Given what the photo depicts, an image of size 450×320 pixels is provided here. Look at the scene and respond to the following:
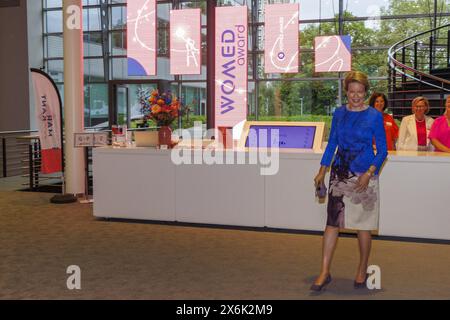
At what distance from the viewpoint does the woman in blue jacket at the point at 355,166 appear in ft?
11.8

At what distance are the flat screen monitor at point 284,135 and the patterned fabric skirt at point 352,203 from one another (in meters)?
2.17

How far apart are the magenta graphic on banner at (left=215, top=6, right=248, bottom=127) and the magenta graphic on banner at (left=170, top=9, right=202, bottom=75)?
2.11ft

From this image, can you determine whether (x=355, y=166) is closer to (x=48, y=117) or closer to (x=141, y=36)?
(x=48, y=117)

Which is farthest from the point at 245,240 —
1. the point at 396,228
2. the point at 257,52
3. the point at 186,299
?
the point at 257,52

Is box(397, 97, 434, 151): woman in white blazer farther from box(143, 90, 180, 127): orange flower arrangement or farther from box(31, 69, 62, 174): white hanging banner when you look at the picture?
box(31, 69, 62, 174): white hanging banner

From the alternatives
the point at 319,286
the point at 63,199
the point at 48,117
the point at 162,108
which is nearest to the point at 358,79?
the point at 319,286

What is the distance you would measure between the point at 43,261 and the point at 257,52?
11247 millimetres

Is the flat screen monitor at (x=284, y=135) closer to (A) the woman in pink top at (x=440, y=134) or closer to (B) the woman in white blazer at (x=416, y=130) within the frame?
(B) the woman in white blazer at (x=416, y=130)

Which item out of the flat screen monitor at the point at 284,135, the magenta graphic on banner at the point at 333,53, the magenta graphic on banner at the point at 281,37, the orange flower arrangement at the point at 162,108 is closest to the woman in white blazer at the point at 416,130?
the flat screen monitor at the point at 284,135

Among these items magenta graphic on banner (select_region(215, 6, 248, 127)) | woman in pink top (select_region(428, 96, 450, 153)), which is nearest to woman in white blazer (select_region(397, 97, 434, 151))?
woman in pink top (select_region(428, 96, 450, 153))

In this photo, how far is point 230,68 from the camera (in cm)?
1213

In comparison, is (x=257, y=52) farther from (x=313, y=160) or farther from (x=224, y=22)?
(x=313, y=160)

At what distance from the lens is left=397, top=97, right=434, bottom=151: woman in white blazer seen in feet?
20.2

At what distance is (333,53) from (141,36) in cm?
422
